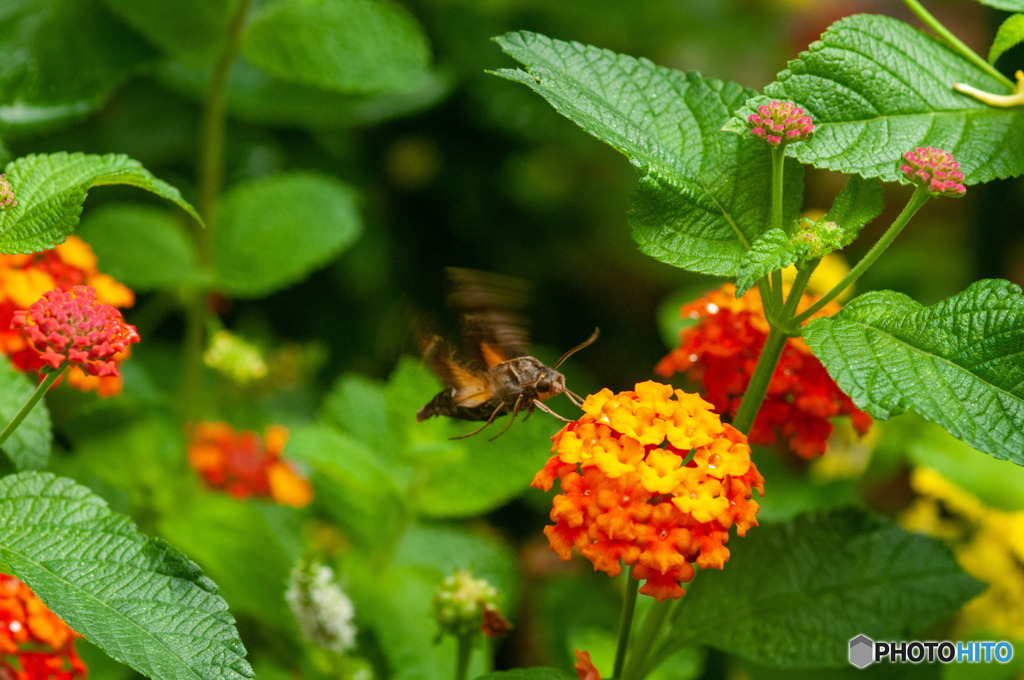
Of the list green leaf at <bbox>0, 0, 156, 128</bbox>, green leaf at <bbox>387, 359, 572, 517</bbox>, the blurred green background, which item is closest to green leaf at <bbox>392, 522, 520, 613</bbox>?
green leaf at <bbox>387, 359, 572, 517</bbox>

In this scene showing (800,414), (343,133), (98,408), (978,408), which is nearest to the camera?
(978,408)

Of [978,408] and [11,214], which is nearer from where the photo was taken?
[978,408]

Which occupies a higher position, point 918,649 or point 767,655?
point 918,649

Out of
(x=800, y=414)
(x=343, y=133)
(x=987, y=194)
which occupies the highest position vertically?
(x=987, y=194)

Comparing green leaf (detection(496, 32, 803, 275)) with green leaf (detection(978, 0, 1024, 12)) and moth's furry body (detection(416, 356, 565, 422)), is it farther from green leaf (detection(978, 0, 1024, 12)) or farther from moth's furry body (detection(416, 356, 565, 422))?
green leaf (detection(978, 0, 1024, 12))

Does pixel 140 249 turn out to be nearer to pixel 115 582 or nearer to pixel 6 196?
pixel 6 196

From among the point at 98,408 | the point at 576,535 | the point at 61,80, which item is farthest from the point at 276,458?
the point at 576,535

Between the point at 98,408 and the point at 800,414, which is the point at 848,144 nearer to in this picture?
the point at 800,414
